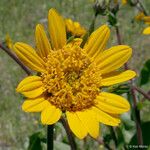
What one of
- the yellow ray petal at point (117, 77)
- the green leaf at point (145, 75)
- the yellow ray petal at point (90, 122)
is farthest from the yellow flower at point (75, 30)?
the yellow ray petal at point (90, 122)

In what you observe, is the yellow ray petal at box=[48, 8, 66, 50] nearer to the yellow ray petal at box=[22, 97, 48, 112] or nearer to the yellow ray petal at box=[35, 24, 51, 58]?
the yellow ray petal at box=[35, 24, 51, 58]

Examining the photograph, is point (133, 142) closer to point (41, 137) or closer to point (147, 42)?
point (41, 137)

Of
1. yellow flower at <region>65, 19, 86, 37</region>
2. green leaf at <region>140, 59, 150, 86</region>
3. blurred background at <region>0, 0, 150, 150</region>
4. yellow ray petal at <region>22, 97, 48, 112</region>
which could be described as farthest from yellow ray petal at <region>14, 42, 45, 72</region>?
blurred background at <region>0, 0, 150, 150</region>

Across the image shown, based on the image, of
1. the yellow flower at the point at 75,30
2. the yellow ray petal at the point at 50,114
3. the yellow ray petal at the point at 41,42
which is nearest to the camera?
the yellow ray petal at the point at 50,114

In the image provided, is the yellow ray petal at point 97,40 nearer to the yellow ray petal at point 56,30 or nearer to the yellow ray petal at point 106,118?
the yellow ray petal at point 56,30

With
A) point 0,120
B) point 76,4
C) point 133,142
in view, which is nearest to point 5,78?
point 0,120

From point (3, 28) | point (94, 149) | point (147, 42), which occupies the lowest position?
point (94, 149)
